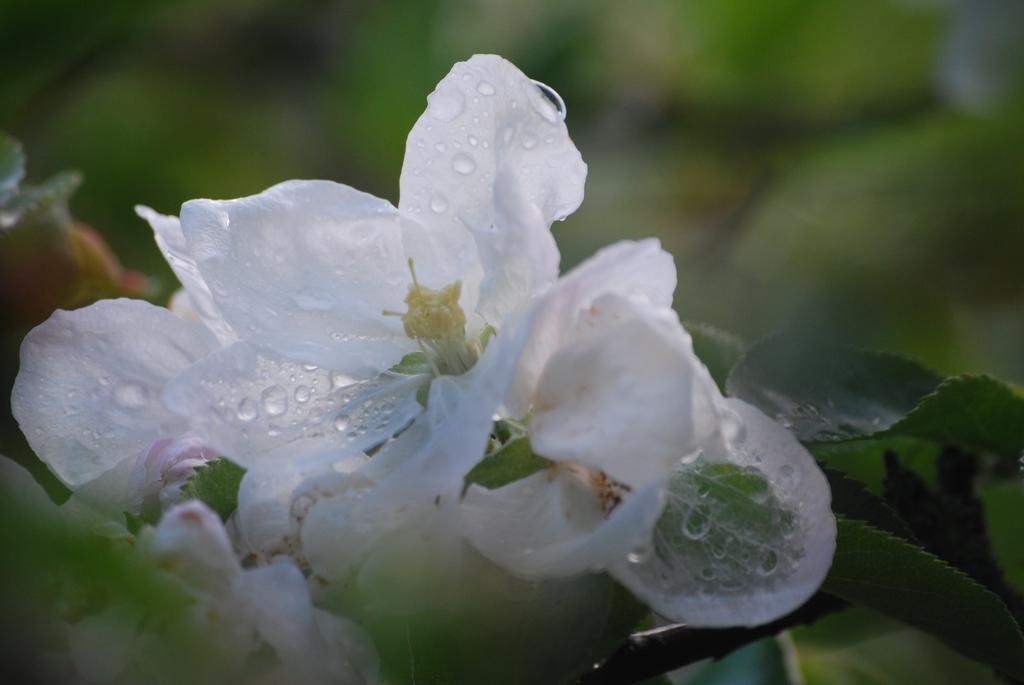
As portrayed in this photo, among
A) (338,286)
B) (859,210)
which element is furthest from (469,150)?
(859,210)

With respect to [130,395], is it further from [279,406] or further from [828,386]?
[828,386]

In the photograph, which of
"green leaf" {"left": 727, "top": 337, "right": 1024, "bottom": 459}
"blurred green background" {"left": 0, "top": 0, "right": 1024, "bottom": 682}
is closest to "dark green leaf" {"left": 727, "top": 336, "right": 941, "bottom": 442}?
"green leaf" {"left": 727, "top": 337, "right": 1024, "bottom": 459}

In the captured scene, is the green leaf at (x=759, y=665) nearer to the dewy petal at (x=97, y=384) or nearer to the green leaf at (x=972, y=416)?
the green leaf at (x=972, y=416)

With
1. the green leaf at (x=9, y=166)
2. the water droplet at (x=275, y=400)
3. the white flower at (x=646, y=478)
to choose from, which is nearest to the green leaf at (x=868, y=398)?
the white flower at (x=646, y=478)

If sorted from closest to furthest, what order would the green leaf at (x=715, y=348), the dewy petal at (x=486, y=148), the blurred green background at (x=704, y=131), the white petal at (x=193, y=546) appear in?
the white petal at (x=193, y=546) < the dewy petal at (x=486, y=148) < the green leaf at (x=715, y=348) < the blurred green background at (x=704, y=131)

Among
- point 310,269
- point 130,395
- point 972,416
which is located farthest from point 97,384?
point 972,416

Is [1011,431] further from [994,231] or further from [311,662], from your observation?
[994,231]
